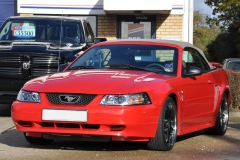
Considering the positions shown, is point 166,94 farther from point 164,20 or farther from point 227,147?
point 164,20

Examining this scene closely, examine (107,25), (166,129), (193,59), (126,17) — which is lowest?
(166,129)

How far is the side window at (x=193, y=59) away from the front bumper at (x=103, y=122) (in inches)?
74.8

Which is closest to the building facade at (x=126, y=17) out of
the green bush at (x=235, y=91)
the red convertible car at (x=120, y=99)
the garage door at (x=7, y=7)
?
the garage door at (x=7, y=7)

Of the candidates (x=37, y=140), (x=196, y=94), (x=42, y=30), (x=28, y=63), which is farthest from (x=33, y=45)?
(x=196, y=94)

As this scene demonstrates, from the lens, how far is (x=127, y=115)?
277 inches

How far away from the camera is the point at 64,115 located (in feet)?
23.5

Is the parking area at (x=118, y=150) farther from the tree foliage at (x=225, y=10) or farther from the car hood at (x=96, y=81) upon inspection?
the tree foliage at (x=225, y=10)

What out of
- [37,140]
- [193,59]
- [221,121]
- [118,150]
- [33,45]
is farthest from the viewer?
[33,45]

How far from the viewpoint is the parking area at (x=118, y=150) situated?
738 cm

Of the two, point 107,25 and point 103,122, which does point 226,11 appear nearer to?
point 107,25

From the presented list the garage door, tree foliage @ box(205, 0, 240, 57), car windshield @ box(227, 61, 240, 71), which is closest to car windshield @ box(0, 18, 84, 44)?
car windshield @ box(227, 61, 240, 71)

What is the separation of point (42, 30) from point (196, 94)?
509 cm

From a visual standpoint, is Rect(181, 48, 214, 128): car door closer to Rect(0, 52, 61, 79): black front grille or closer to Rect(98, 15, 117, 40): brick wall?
Rect(0, 52, 61, 79): black front grille

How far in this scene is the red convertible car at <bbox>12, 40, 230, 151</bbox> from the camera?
7090 mm
